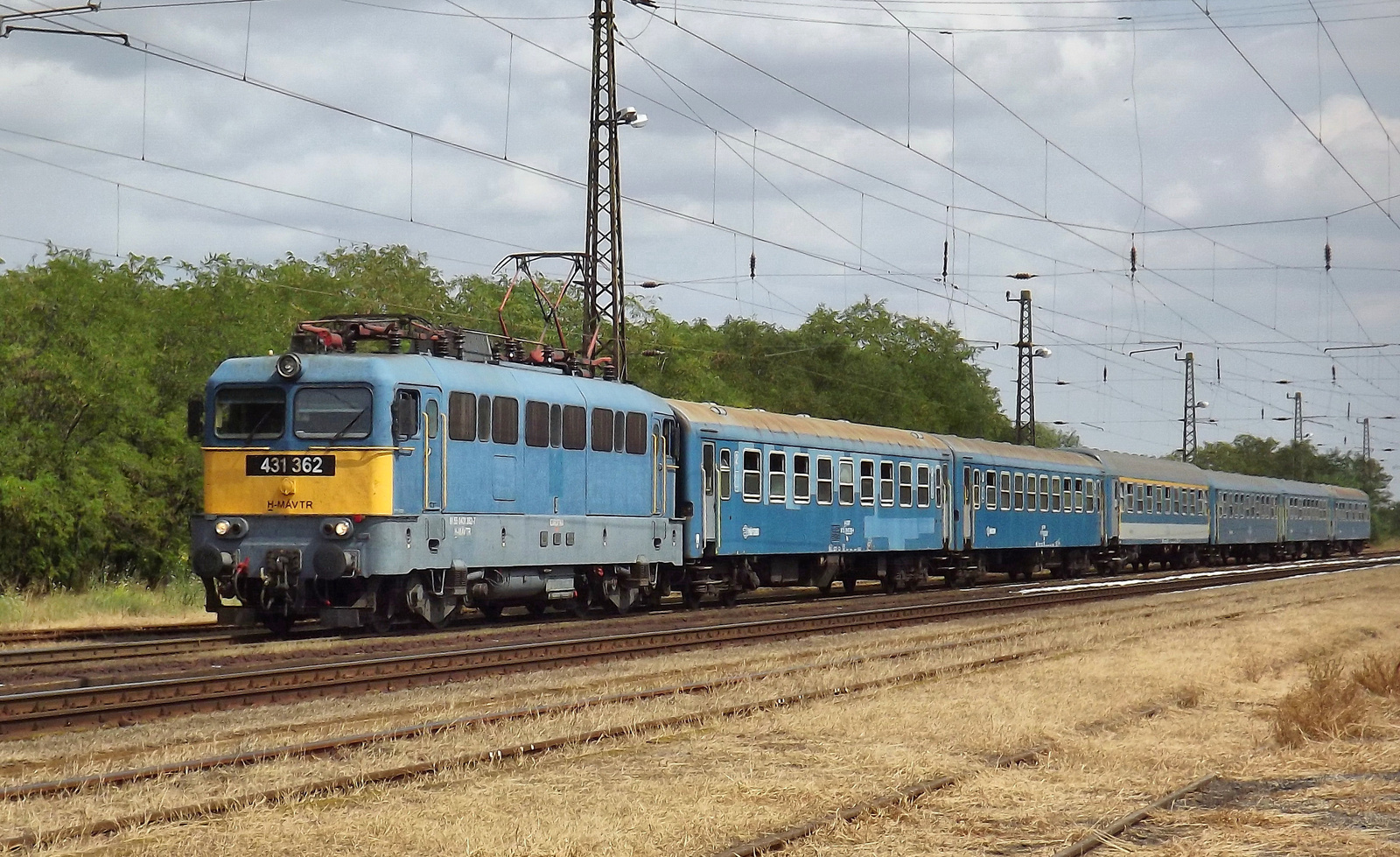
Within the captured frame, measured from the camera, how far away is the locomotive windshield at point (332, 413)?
18562 mm

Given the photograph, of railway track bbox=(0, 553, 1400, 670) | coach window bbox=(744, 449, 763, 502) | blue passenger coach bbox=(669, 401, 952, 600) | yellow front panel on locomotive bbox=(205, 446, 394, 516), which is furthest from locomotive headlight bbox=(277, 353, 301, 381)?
coach window bbox=(744, 449, 763, 502)

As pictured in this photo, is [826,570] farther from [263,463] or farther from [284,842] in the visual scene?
[284,842]

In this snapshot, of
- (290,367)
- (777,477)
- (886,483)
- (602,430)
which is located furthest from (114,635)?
(886,483)

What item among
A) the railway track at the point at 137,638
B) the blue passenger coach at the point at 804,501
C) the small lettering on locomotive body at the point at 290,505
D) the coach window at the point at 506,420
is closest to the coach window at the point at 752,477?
the blue passenger coach at the point at 804,501

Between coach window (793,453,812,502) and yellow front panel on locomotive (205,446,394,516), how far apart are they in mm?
11395

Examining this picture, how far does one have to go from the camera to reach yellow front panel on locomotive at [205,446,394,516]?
1833cm

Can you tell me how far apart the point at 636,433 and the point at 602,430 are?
1.02 metres

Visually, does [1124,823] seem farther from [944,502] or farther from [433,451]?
[944,502]

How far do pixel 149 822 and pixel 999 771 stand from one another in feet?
17.2

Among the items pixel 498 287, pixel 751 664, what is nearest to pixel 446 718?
pixel 751 664

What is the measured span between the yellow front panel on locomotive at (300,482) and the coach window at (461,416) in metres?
1.19

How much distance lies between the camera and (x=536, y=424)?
21.2m

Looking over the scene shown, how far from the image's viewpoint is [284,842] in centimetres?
789

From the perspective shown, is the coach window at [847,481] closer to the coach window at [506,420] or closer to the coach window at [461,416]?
the coach window at [506,420]
